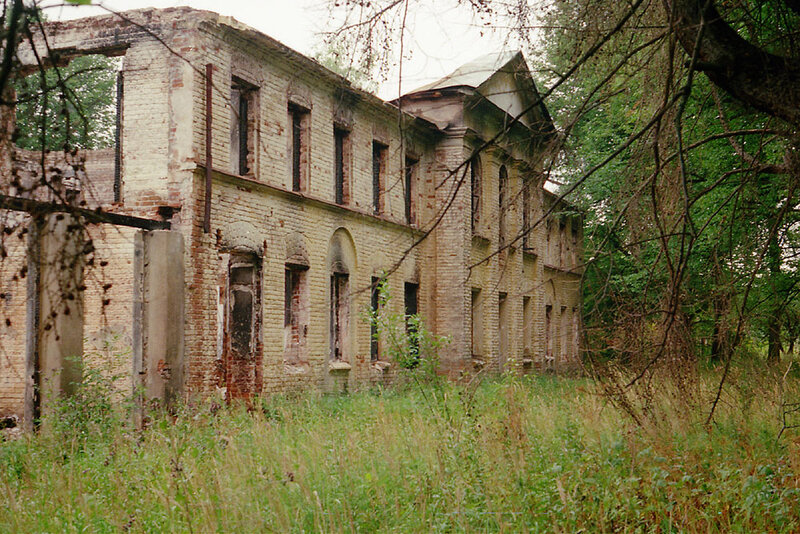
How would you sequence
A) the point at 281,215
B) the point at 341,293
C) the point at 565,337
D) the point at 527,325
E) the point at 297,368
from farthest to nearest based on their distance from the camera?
the point at 565,337, the point at 527,325, the point at 341,293, the point at 297,368, the point at 281,215

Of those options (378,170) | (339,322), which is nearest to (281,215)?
A: (339,322)

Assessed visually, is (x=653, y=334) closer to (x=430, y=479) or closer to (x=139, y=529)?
(x=430, y=479)

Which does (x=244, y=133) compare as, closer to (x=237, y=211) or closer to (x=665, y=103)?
(x=237, y=211)

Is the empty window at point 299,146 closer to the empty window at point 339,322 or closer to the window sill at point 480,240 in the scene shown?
the empty window at point 339,322

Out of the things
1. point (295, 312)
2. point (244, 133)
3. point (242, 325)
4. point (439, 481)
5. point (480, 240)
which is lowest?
point (439, 481)

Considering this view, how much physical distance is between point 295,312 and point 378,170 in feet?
15.9

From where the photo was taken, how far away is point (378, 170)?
1888 cm

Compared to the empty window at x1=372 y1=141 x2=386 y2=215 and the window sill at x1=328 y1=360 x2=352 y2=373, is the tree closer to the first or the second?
the window sill at x1=328 y1=360 x2=352 y2=373

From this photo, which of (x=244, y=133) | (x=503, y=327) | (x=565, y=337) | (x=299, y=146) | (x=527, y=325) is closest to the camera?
(x=244, y=133)

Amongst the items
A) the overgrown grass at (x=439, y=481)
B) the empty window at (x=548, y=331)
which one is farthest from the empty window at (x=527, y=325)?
the overgrown grass at (x=439, y=481)

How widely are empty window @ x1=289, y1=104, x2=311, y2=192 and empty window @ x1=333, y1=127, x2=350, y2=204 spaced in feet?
5.13

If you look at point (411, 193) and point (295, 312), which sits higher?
point (411, 193)

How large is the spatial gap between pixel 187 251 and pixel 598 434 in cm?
723

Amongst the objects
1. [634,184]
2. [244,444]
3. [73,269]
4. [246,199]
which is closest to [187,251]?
[246,199]
